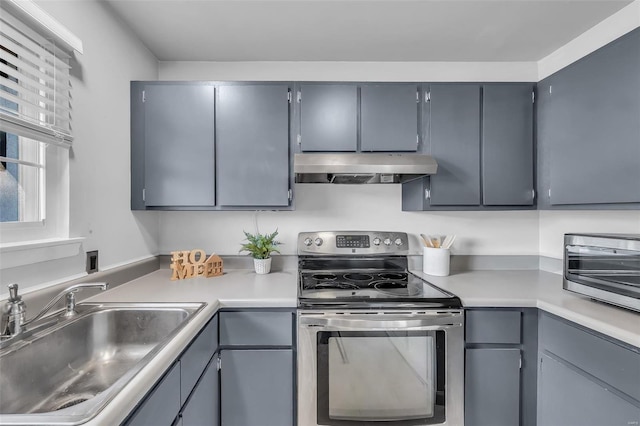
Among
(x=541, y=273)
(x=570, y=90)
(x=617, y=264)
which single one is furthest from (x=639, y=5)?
(x=541, y=273)

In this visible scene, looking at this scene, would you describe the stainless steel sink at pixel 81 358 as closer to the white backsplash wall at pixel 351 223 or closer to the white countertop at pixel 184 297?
the white countertop at pixel 184 297

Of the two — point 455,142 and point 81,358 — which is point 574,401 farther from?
point 81,358

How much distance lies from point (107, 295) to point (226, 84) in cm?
132

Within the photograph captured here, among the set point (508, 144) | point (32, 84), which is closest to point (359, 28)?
point (508, 144)

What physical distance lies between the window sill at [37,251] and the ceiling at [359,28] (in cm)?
122

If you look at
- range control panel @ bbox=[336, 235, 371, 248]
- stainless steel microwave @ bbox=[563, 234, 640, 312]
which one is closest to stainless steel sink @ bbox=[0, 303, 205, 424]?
range control panel @ bbox=[336, 235, 371, 248]

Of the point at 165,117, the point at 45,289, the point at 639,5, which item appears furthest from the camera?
the point at 165,117

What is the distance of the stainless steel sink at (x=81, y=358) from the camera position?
0.84m

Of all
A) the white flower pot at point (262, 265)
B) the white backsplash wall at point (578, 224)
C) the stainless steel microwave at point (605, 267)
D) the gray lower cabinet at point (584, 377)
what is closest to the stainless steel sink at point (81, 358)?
the white flower pot at point (262, 265)

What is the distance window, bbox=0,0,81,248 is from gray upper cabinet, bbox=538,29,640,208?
242 cm

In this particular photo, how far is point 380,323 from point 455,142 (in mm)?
1198

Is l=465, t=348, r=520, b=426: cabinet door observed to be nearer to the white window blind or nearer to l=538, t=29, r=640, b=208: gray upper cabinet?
l=538, t=29, r=640, b=208: gray upper cabinet

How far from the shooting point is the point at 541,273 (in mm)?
2158

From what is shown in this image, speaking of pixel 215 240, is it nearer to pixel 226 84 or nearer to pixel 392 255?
pixel 226 84
